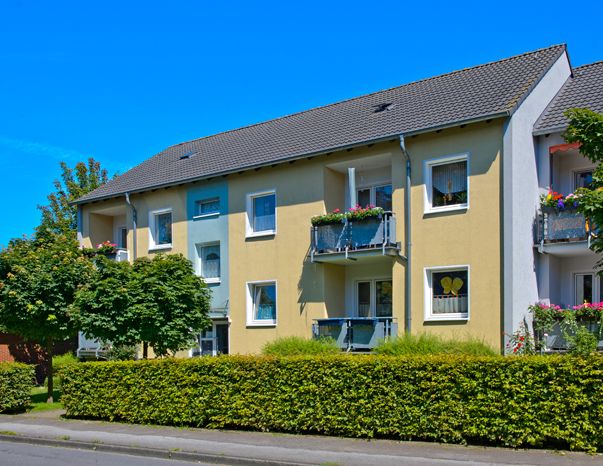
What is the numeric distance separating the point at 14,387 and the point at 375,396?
1083 centimetres

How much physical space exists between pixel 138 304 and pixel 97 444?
4.94 meters

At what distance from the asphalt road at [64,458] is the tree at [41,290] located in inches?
212

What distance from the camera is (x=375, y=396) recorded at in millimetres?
12102

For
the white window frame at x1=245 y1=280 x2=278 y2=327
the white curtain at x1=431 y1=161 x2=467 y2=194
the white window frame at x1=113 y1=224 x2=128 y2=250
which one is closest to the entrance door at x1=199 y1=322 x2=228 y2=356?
the white window frame at x1=245 y1=280 x2=278 y2=327

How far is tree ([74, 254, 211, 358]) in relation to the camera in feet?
57.7

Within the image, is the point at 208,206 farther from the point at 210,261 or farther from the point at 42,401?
the point at 42,401

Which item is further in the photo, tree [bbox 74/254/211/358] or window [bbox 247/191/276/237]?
window [bbox 247/191/276/237]

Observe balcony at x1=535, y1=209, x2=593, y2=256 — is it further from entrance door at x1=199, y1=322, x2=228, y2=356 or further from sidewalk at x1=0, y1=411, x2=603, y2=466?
entrance door at x1=199, y1=322, x2=228, y2=356

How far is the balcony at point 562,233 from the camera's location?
54.3 ft

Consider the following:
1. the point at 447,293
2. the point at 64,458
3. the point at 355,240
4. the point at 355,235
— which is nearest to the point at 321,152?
the point at 355,235

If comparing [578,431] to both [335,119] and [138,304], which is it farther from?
[335,119]

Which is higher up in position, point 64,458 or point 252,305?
point 252,305

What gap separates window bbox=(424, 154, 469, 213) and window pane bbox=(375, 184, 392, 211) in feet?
6.20

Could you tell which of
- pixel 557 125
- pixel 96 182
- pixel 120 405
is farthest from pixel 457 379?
pixel 96 182
